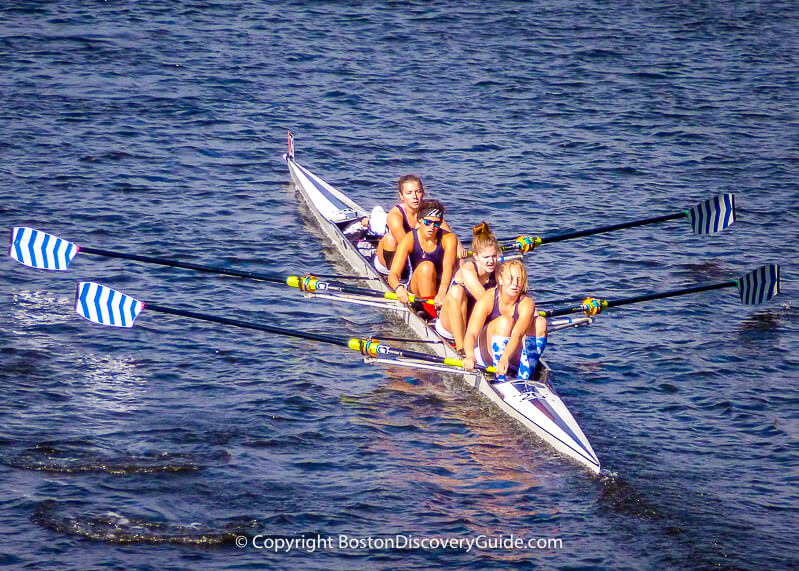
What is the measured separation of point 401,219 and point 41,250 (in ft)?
16.5

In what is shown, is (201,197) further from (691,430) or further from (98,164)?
(691,430)

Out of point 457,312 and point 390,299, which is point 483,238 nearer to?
point 457,312

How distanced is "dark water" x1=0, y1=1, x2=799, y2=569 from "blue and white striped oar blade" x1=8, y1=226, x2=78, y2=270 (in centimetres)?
84

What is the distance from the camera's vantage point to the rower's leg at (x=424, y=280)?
1354 centimetres

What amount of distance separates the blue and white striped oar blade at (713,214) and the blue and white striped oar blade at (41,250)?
9.88m

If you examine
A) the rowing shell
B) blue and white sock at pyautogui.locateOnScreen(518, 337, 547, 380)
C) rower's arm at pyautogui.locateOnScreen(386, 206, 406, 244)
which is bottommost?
the rowing shell

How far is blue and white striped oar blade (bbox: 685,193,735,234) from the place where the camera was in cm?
1616

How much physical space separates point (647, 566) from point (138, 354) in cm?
723

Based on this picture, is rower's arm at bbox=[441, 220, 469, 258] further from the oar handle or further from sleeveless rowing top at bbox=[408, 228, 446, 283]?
the oar handle

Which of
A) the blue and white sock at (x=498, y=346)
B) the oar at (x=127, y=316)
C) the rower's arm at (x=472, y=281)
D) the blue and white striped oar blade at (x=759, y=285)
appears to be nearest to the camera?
the blue and white sock at (x=498, y=346)

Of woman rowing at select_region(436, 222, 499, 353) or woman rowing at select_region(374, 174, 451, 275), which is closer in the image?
woman rowing at select_region(436, 222, 499, 353)

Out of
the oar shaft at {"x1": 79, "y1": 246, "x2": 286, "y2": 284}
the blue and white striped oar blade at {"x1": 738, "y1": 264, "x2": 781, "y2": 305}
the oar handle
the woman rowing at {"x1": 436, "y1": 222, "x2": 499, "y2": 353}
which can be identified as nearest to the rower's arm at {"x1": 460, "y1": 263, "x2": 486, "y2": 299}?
the woman rowing at {"x1": 436, "y1": 222, "x2": 499, "y2": 353}

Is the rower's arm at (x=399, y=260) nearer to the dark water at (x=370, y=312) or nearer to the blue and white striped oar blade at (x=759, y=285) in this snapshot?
the dark water at (x=370, y=312)

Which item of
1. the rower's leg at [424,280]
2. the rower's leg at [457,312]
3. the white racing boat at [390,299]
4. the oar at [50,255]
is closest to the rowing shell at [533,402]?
the white racing boat at [390,299]
